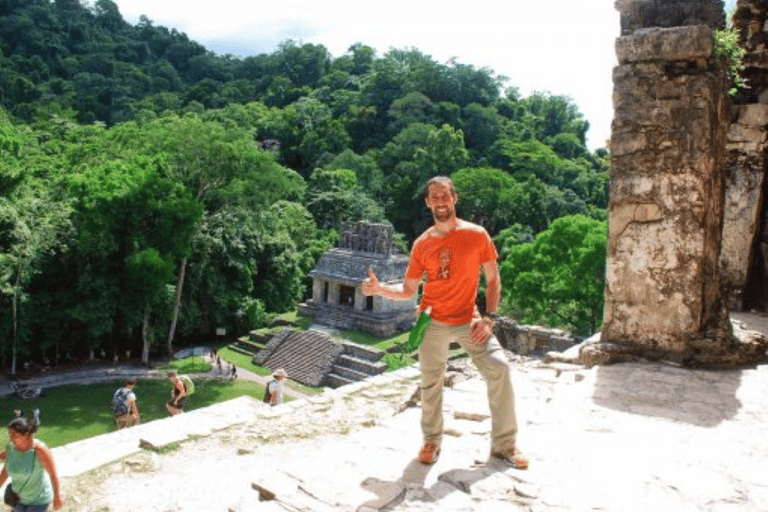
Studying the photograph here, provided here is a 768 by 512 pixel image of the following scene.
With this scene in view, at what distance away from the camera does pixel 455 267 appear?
10.9 ft

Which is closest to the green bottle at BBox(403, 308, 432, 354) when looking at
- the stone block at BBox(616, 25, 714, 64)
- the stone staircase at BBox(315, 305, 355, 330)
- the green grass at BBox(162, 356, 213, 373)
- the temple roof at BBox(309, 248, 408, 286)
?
the stone block at BBox(616, 25, 714, 64)

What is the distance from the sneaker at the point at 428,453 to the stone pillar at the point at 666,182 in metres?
2.40

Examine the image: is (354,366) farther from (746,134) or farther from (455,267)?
(455,267)

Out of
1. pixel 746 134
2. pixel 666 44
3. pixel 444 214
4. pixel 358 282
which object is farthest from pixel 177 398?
pixel 358 282

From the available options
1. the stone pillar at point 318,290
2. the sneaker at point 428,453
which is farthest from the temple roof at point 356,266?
the sneaker at point 428,453

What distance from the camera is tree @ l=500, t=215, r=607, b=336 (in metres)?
19.1

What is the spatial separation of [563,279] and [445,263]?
16966mm

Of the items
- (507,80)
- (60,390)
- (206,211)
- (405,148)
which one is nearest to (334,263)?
(206,211)

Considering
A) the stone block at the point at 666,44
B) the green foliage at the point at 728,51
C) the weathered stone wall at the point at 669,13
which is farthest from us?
the weathered stone wall at the point at 669,13

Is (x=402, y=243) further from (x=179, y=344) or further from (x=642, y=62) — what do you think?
(x=642, y=62)

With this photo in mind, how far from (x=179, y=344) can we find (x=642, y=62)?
837 inches

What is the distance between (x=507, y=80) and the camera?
193 feet

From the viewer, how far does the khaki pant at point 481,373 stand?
324cm

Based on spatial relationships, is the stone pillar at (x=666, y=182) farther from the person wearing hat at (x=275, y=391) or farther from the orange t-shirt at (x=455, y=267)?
the person wearing hat at (x=275, y=391)
